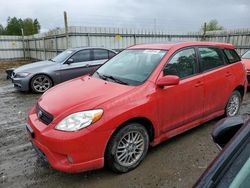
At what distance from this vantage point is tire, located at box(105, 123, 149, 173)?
304 cm

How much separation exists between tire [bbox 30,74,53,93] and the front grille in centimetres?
495

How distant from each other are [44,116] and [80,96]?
0.52 metres

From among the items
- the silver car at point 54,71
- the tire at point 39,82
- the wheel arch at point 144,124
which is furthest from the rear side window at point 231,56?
A: the tire at point 39,82

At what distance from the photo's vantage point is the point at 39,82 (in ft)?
26.6

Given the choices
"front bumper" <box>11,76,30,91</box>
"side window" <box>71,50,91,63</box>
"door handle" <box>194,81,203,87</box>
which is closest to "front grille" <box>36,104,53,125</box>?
"door handle" <box>194,81,203,87</box>

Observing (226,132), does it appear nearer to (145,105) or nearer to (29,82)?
(145,105)

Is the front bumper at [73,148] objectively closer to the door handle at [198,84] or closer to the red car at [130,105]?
the red car at [130,105]

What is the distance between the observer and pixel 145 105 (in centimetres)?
324

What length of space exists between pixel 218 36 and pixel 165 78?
14.8 m

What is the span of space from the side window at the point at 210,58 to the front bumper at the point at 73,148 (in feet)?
7.48

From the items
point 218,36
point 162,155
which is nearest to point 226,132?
point 162,155

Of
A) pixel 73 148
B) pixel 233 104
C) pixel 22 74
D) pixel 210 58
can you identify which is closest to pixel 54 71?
pixel 22 74

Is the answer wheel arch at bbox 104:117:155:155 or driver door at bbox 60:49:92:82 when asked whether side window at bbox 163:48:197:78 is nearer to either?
wheel arch at bbox 104:117:155:155

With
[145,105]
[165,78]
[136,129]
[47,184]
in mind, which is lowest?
[47,184]
